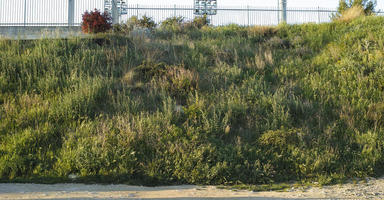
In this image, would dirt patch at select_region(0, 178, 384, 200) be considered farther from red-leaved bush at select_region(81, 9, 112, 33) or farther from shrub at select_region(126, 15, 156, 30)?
shrub at select_region(126, 15, 156, 30)

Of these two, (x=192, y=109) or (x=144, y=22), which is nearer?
(x=192, y=109)

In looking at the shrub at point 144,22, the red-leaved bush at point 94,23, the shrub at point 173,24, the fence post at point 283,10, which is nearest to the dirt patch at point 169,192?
the red-leaved bush at point 94,23

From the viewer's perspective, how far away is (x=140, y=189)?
5922 mm

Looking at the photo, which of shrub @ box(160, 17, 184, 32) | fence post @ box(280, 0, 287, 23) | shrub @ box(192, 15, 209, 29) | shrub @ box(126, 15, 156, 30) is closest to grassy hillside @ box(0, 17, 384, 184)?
shrub @ box(160, 17, 184, 32)

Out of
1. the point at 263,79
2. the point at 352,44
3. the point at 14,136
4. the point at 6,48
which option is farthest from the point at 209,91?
the point at 6,48

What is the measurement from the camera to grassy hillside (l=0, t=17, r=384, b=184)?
651 cm

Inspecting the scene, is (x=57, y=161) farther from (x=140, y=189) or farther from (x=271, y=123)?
(x=271, y=123)

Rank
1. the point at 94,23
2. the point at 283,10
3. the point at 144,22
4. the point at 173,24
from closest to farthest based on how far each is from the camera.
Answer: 1. the point at 94,23
2. the point at 173,24
3. the point at 144,22
4. the point at 283,10

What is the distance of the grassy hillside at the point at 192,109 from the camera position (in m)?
6.51

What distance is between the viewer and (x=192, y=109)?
8.18m

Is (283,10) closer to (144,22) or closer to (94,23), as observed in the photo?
(144,22)

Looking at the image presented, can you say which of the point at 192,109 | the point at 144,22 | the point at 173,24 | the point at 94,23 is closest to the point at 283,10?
the point at 173,24

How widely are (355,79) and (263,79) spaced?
267 centimetres

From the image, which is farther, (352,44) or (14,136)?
(352,44)
